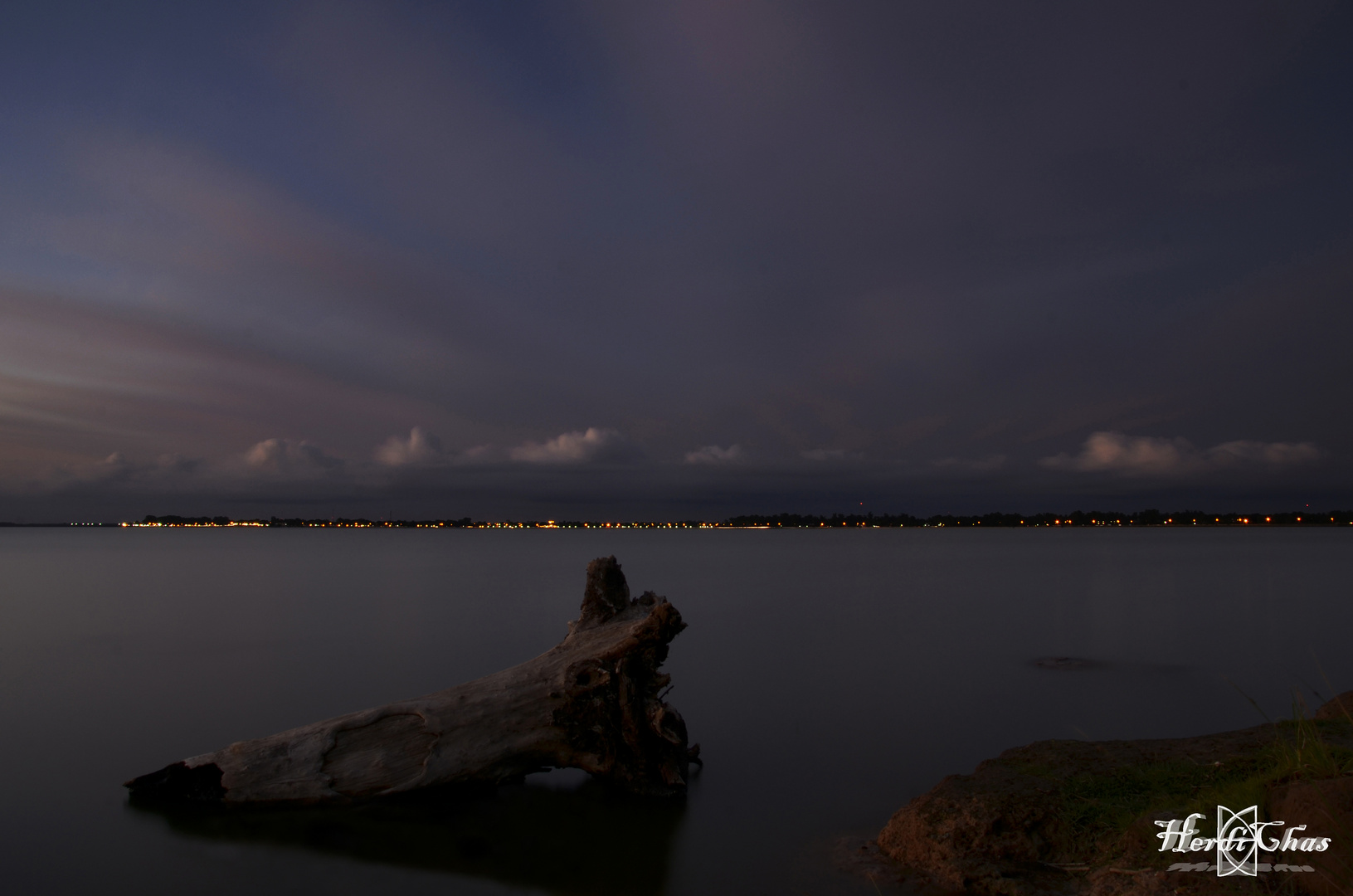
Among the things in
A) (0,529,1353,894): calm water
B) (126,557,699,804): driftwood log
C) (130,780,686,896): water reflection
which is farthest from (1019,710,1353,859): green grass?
(126,557,699,804): driftwood log

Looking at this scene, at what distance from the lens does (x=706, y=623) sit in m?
24.0

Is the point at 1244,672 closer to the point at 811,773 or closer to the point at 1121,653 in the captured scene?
the point at 1121,653

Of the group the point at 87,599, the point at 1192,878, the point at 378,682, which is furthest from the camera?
the point at 87,599

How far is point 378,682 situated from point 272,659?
13.0ft

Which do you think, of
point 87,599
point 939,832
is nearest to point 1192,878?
point 939,832

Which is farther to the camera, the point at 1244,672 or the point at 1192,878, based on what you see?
the point at 1244,672

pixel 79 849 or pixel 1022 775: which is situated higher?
pixel 1022 775

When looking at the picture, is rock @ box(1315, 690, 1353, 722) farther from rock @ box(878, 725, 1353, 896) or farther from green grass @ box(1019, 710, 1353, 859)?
green grass @ box(1019, 710, 1353, 859)

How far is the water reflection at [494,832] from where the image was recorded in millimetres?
6469

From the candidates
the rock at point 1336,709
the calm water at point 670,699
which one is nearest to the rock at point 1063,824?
the calm water at point 670,699

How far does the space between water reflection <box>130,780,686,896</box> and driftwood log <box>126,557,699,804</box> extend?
20 centimetres
